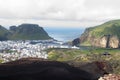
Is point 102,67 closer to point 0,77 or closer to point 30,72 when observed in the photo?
→ point 30,72

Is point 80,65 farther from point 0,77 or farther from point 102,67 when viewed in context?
point 0,77

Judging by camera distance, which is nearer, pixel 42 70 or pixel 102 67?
pixel 42 70

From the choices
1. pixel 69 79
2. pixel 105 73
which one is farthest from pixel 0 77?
pixel 105 73

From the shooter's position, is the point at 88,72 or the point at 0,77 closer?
the point at 0,77

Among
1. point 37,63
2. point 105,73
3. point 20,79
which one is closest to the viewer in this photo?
point 20,79

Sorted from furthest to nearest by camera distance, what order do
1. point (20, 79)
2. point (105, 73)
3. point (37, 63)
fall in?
1. point (105, 73)
2. point (37, 63)
3. point (20, 79)

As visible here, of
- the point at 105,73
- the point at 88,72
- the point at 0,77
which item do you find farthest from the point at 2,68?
the point at 105,73
